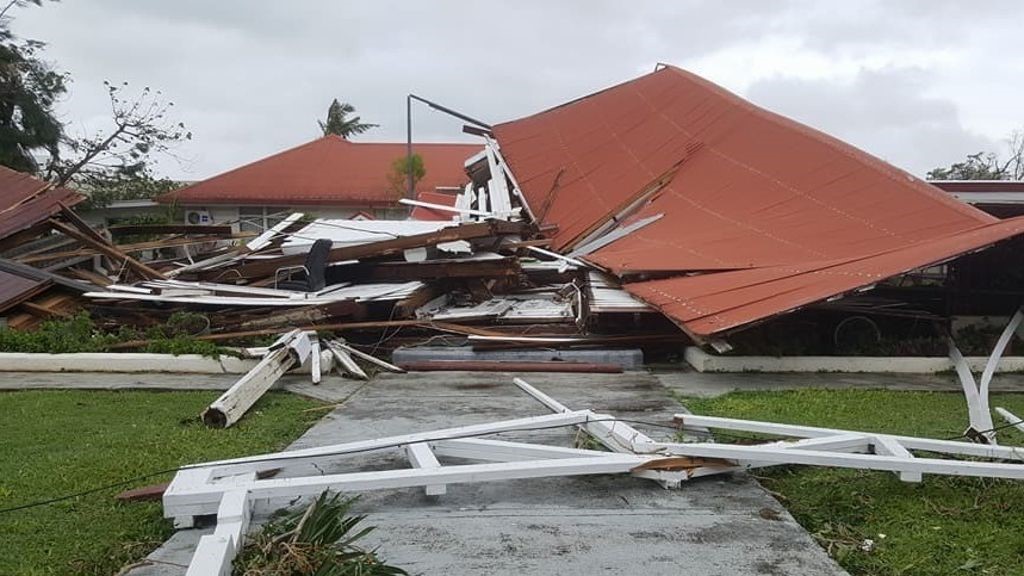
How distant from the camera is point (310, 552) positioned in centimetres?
296

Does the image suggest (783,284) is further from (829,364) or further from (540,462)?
(540,462)

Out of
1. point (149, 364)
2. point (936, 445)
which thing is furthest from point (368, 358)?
point (936, 445)

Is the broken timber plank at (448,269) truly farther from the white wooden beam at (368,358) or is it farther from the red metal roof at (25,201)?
the red metal roof at (25,201)

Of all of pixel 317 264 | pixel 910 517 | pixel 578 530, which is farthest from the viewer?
pixel 317 264

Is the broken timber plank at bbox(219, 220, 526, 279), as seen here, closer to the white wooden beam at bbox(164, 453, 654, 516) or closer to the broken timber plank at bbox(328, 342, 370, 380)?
the broken timber plank at bbox(328, 342, 370, 380)

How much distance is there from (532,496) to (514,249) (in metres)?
7.67

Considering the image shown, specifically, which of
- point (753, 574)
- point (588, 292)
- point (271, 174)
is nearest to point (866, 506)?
point (753, 574)

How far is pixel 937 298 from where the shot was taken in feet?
31.9

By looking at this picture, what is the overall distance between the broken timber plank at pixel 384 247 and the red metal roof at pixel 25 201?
9.92 feet

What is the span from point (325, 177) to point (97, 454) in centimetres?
2401

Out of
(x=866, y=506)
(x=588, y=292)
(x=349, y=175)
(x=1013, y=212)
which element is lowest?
(x=866, y=506)

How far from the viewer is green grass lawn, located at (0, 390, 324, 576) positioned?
354cm

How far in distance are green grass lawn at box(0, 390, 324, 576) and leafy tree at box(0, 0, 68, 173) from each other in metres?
18.2

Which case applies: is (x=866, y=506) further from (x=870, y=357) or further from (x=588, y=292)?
(x=588, y=292)
